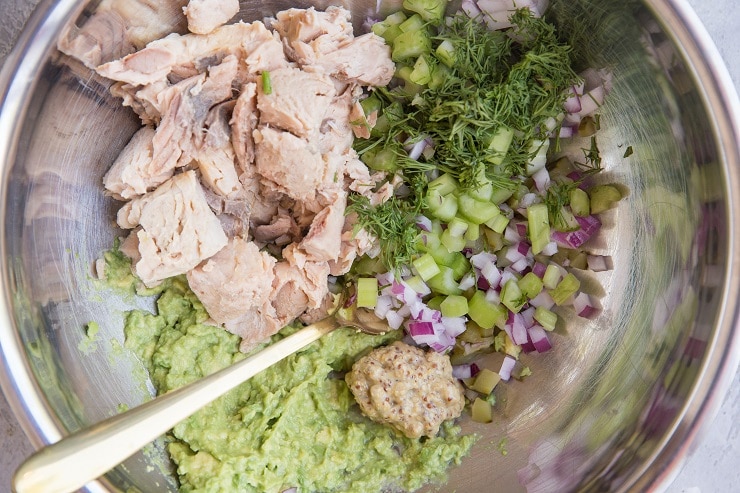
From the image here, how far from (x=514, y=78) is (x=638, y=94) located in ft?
1.35

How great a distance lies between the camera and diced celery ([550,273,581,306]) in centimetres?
226

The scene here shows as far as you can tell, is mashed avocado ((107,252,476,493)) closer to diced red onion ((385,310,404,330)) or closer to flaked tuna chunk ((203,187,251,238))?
diced red onion ((385,310,404,330))

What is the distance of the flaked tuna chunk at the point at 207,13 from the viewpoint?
1.94m

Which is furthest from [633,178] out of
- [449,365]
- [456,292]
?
[449,365]

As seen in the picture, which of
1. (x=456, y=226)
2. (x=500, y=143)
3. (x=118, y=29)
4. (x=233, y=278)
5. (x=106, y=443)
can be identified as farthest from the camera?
(x=456, y=226)

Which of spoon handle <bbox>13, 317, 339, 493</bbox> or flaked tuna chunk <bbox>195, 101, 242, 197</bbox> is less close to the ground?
flaked tuna chunk <bbox>195, 101, 242, 197</bbox>

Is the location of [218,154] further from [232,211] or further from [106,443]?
[106,443]

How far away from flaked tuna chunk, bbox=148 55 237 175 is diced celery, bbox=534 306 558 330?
4.52 ft

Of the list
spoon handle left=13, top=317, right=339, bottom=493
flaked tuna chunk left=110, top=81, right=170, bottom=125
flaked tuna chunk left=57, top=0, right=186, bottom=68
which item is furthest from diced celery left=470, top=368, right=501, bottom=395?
flaked tuna chunk left=57, top=0, right=186, bottom=68

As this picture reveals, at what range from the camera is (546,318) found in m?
2.31

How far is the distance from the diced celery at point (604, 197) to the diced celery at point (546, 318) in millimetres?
411

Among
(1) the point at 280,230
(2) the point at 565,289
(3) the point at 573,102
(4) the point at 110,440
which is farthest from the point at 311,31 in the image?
(4) the point at 110,440

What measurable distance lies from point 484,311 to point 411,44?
1.01 metres

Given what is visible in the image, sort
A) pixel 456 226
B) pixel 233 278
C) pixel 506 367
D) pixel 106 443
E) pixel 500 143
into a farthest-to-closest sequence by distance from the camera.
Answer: pixel 506 367 < pixel 456 226 < pixel 500 143 < pixel 233 278 < pixel 106 443
